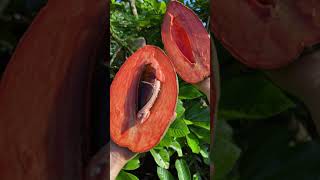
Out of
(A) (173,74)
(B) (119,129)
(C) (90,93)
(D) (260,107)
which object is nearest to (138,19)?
(A) (173,74)

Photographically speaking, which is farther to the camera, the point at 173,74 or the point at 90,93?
the point at 173,74

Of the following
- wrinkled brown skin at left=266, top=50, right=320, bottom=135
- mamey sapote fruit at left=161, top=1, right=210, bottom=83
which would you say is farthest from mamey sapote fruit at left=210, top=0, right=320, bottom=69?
mamey sapote fruit at left=161, top=1, right=210, bottom=83

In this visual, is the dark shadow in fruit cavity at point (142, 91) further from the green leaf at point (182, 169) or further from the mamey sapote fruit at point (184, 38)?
the green leaf at point (182, 169)

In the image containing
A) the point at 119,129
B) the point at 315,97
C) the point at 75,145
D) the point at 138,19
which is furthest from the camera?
the point at 138,19

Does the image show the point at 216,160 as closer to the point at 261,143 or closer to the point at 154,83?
the point at 261,143

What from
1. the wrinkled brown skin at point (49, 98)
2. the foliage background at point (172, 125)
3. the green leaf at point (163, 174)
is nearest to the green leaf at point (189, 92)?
the foliage background at point (172, 125)

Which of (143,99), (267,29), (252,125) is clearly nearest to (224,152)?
(252,125)
